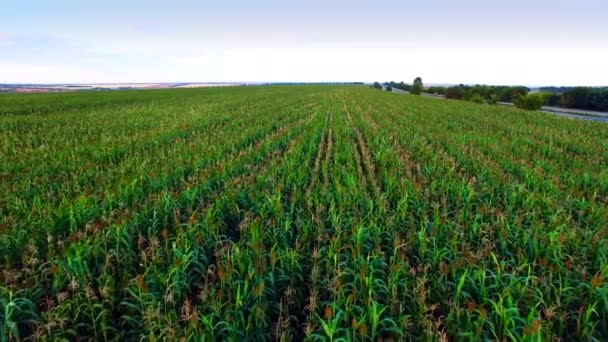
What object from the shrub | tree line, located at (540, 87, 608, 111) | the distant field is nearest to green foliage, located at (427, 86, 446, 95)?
the shrub

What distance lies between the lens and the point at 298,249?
4758 millimetres

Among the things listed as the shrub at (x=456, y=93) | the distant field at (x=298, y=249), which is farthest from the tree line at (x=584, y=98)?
the distant field at (x=298, y=249)

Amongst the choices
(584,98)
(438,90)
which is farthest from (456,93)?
(584,98)

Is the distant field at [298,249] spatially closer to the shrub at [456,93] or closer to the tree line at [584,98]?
the tree line at [584,98]

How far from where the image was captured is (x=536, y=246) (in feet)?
15.3

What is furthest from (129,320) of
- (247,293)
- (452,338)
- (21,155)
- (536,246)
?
(21,155)

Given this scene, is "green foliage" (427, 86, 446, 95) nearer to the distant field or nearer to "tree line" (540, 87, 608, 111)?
"tree line" (540, 87, 608, 111)

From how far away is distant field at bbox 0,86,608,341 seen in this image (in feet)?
11.0

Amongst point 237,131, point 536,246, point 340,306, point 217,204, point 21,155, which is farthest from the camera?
point 237,131

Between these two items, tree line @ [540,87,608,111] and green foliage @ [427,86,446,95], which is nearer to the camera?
tree line @ [540,87,608,111]

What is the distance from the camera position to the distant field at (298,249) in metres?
3.37

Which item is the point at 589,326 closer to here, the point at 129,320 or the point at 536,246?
the point at 536,246

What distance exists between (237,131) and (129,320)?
13.2 meters

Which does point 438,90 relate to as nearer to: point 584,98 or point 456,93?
point 456,93
